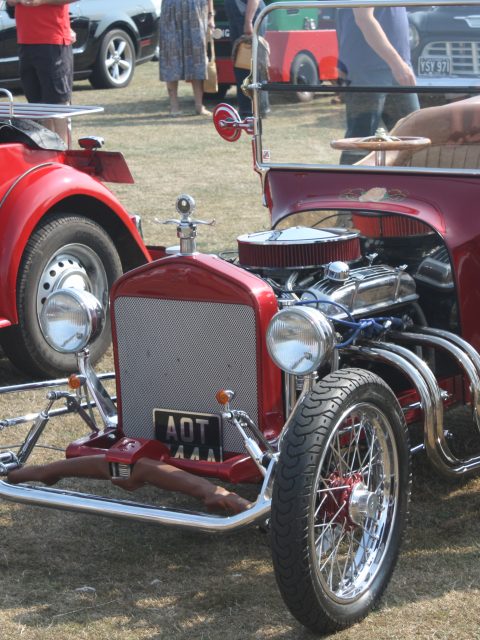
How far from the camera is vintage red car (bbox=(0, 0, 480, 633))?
2957 mm

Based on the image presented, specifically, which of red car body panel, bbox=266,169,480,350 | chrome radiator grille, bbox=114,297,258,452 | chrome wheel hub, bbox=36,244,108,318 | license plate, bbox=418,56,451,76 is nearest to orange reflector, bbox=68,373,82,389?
chrome radiator grille, bbox=114,297,258,452

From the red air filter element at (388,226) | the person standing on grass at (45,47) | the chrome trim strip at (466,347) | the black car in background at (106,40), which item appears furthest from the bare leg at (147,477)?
the black car in background at (106,40)

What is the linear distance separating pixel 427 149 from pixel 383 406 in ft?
4.24

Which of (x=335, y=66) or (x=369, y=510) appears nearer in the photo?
(x=369, y=510)

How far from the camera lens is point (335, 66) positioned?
4.13 meters

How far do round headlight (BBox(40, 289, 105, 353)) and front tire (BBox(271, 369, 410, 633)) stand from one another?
2.87 feet

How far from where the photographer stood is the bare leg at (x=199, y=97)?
13.0 m

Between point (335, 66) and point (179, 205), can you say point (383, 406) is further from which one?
point (335, 66)

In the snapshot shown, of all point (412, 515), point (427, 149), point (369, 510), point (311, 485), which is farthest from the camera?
point (427, 149)

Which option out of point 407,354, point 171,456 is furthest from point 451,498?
point 171,456

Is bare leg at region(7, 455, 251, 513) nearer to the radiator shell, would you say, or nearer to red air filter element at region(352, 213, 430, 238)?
the radiator shell

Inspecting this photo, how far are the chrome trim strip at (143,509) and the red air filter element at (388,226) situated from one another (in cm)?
114

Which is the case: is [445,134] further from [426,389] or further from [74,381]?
[74,381]

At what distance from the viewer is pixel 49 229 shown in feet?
16.3
